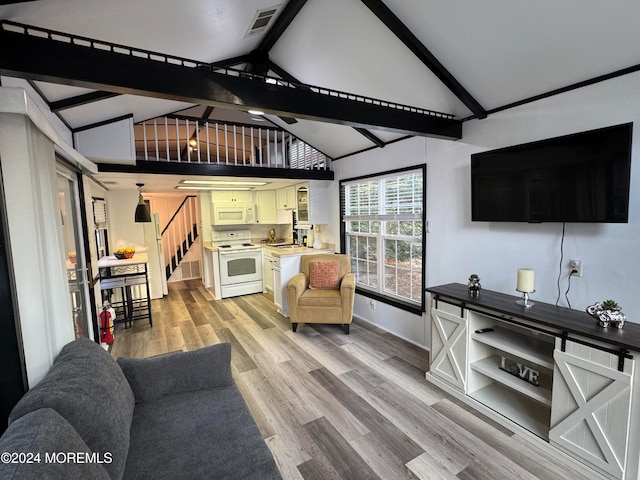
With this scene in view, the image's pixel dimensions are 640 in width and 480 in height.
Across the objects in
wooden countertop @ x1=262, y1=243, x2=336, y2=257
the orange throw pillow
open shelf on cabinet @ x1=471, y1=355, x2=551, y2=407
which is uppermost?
wooden countertop @ x1=262, y1=243, x2=336, y2=257

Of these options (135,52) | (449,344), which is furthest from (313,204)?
(135,52)

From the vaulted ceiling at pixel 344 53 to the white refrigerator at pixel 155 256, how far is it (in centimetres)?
283

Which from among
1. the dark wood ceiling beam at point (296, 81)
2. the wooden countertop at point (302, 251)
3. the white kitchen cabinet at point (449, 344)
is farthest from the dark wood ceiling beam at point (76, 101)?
the white kitchen cabinet at point (449, 344)

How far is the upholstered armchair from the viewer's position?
12.5 feet

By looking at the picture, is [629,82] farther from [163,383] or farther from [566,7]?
[163,383]

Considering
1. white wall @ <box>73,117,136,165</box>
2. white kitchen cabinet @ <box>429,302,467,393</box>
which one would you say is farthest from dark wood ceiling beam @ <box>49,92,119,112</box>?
white kitchen cabinet @ <box>429,302,467,393</box>

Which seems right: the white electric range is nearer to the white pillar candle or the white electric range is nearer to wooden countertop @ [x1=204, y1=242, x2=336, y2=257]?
wooden countertop @ [x1=204, y1=242, x2=336, y2=257]

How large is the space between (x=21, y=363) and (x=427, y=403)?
2641 mm

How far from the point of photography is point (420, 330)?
11.3ft

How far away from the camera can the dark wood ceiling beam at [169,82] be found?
1.35 m

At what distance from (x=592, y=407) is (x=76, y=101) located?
3997 millimetres

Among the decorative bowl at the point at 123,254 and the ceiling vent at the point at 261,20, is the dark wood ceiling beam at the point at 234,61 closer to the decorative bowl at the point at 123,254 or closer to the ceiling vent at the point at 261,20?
the ceiling vent at the point at 261,20

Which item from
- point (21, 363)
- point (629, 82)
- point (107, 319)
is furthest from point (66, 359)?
point (629, 82)

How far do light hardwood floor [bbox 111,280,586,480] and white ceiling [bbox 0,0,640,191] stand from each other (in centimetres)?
251
